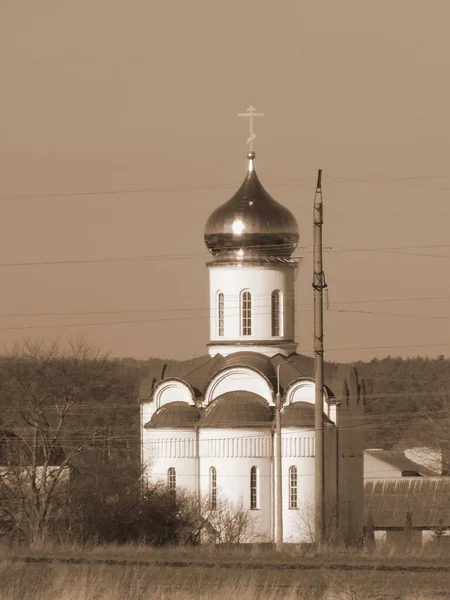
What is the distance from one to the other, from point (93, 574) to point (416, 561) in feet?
15.1

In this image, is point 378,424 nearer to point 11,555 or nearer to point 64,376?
point 64,376

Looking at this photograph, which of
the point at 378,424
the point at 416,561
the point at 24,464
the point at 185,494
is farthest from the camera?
the point at 378,424

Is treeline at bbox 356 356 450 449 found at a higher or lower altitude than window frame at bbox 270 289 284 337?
higher

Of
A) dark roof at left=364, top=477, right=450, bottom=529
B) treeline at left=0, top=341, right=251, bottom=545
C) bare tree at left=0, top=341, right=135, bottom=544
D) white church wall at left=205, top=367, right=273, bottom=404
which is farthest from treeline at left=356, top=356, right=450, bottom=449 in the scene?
treeline at left=0, top=341, right=251, bottom=545

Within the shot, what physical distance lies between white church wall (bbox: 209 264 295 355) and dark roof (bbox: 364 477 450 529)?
928 cm

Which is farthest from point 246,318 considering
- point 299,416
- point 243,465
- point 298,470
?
point 298,470

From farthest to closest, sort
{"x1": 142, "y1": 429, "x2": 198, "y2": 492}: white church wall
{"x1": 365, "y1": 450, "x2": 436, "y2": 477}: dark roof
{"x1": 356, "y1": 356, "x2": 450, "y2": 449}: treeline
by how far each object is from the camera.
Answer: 1. {"x1": 356, "y1": 356, "x2": 450, "y2": 449}: treeline
2. {"x1": 365, "y1": 450, "x2": 436, "y2": 477}: dark roof
3. {"x1": 142, "y1": 429, "x2": 198, "y2": 492}: white church wall

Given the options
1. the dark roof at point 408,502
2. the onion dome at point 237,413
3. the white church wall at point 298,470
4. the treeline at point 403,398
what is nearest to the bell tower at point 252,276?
the onion dome at point 237,413

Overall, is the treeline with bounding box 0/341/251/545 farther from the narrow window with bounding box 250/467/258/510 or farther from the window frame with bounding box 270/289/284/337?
the window frame with bounding box 270/289/284/337

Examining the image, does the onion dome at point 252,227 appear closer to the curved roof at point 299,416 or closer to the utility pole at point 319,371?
the curved roof at point 299,416

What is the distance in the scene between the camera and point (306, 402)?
42438mm

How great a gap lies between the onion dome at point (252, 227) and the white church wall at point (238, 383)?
3066 millimetres

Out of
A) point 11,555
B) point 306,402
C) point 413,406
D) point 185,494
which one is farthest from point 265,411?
point 413,406

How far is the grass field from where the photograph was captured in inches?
707
